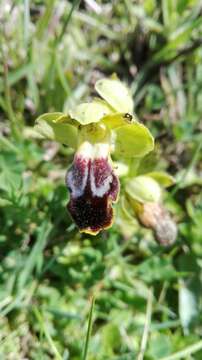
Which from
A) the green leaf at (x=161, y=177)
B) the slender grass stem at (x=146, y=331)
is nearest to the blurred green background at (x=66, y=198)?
the slender grass stem at (x=146, y=331)

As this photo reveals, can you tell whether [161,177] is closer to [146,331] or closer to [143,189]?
[143,189]

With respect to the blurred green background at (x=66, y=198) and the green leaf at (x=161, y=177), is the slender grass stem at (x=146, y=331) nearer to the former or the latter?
the blurred green background at (x=66, y=198)

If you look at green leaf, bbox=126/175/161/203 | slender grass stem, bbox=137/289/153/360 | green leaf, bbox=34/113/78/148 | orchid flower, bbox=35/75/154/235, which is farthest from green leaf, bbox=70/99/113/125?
slender grass stem, bbox=137/289/153/360

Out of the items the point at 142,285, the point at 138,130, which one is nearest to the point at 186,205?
the point at 142,285

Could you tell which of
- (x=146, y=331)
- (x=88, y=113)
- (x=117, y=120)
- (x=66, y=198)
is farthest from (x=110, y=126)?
(x=146, y=331)

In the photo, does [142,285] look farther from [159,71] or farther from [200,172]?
[159,71]

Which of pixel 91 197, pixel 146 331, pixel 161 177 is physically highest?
pixel 91 197

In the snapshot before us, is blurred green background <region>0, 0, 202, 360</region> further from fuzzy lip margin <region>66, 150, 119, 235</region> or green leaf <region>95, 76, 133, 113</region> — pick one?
green leaf <region>95, 76, 133, 113</region>
